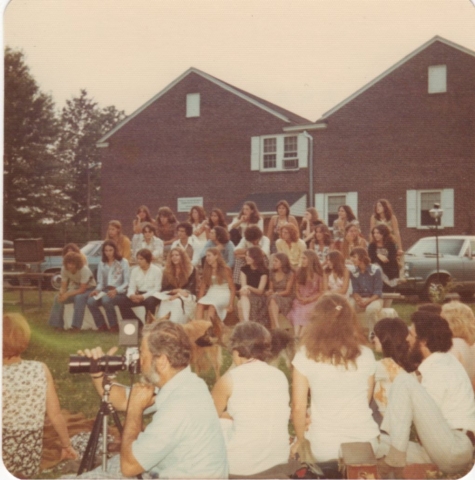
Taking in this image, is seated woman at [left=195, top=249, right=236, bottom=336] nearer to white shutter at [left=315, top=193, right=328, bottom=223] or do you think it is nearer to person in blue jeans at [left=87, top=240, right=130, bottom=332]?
person in blue jeans at [left=87, top=240, right=130, bottom=332]

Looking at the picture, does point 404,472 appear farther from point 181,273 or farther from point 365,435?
point 181,273

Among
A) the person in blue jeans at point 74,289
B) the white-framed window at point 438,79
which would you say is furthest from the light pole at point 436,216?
the person in blue jeans at point 74,289

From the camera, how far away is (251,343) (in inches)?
123

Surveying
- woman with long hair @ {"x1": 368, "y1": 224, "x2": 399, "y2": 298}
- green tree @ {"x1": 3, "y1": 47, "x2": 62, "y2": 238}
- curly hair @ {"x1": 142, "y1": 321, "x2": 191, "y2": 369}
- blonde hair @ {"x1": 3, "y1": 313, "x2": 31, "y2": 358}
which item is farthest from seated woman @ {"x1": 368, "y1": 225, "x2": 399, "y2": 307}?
blonde hair @ {"x1": 3, "y1": 313, "x2": 31, "y2": 358}

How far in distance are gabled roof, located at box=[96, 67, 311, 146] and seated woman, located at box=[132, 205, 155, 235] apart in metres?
0.52

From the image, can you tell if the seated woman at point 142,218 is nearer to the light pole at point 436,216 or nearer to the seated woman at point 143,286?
the seated woman at point 143,286

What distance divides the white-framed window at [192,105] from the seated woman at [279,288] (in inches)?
43.8

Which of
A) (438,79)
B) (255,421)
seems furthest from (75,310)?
(438,79)

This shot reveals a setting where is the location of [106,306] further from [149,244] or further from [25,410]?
[25,410]

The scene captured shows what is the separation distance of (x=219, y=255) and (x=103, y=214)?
82cm

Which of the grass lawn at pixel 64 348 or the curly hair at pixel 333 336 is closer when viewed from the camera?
the curly hair at pixel 333 336

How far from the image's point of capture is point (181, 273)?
4.25 meters

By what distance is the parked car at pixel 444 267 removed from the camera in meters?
4.02

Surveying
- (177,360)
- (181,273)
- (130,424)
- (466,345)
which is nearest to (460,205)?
(466,345)
